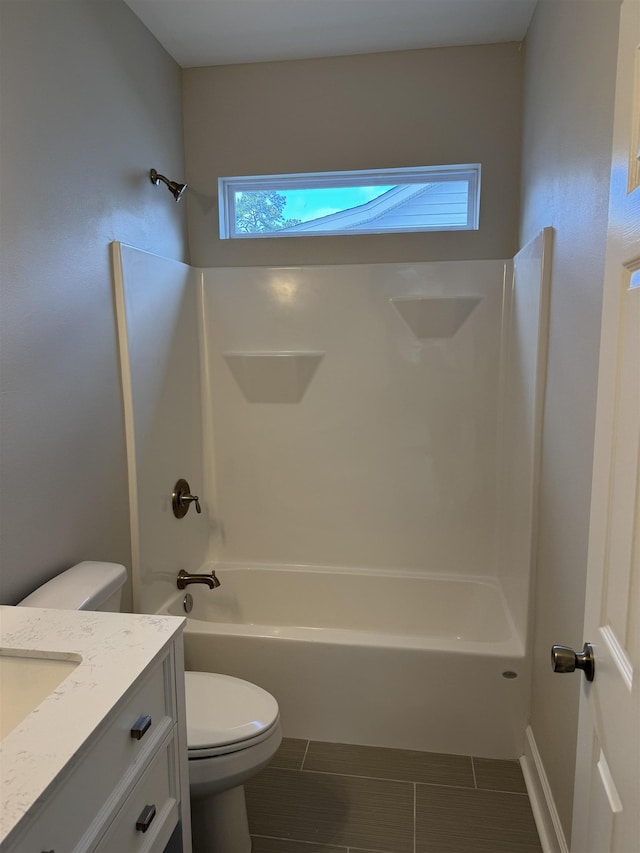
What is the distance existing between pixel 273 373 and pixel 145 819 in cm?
191

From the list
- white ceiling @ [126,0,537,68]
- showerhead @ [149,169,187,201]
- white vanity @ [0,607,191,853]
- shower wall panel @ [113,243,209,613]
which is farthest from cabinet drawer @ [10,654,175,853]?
white ceiling @ [126,0,537,68]

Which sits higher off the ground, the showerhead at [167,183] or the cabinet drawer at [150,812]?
the showerhead at [167,183]

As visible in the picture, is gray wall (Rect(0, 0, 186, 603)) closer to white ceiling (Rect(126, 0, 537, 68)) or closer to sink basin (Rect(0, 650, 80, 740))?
white ceiling (Rect(126, 0, 537, 68))

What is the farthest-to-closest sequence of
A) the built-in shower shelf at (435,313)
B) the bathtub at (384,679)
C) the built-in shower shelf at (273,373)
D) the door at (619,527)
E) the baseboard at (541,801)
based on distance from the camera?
the built-in shower shelf at (273,373) → the built-in shower shelf at (435,313) → the bathtub at (384,679) → the baseboard at (541,801) → the door at (619,527)

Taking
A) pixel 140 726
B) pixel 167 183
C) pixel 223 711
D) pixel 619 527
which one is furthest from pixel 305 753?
pixel 167 183

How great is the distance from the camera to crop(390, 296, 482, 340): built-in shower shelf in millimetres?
2561

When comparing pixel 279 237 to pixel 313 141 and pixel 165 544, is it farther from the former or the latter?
pixel 165 544

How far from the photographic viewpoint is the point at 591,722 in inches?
37.0

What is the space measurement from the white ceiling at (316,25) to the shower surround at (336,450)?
857mm

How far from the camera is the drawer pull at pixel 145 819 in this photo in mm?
1073

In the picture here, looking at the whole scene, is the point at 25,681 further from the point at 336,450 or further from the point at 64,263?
the point at 336,450

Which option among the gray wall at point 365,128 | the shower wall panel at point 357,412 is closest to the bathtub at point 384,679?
the shower wall panel at point 357,412

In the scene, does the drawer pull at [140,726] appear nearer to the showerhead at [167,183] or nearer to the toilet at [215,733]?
the toilet at [215,733]

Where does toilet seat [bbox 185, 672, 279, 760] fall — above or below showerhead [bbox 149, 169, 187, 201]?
below
